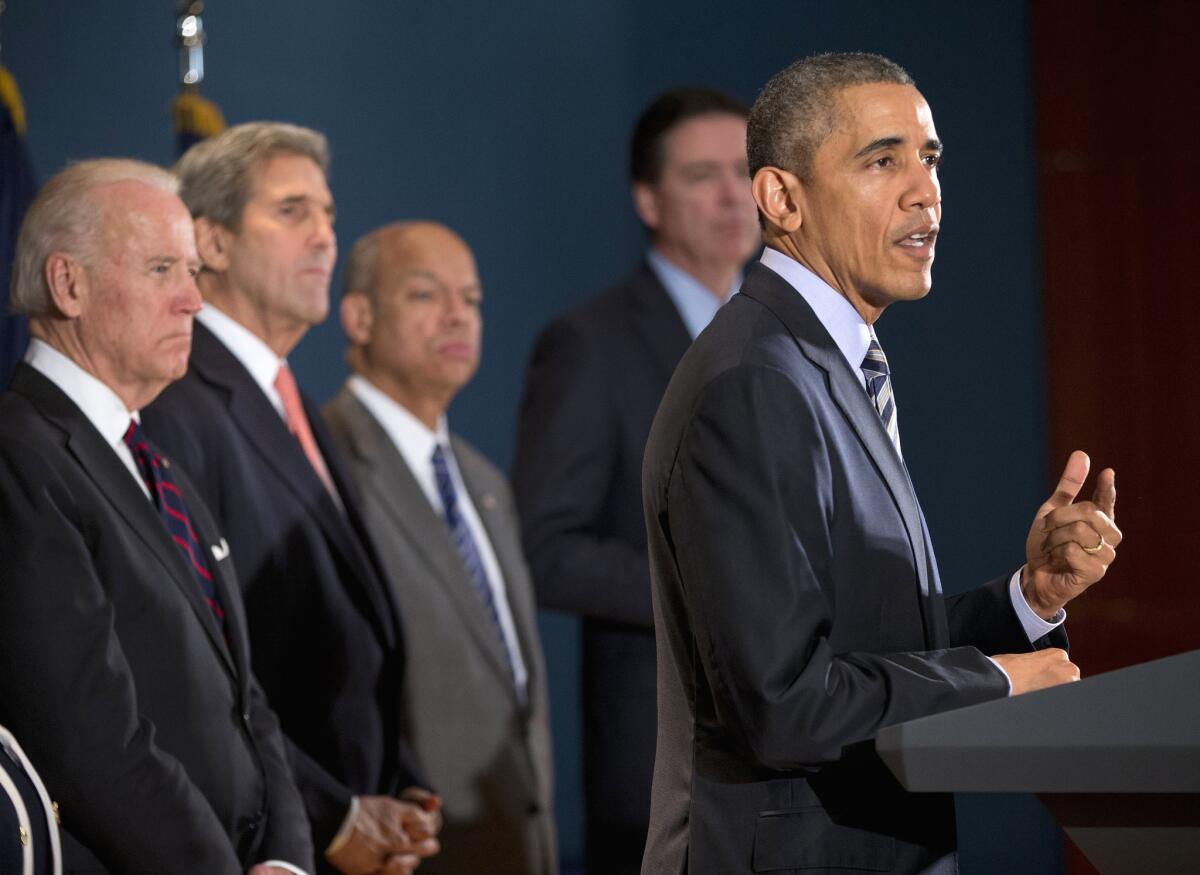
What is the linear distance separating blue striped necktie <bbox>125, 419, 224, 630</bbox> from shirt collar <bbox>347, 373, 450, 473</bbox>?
1.12 m

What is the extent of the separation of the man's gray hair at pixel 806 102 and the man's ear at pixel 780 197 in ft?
0.03

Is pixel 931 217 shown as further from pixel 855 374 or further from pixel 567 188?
pixel 567 188

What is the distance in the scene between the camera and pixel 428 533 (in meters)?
3.28

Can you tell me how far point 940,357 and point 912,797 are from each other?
3.10m

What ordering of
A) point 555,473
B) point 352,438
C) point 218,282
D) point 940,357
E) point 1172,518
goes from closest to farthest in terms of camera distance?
point 218,282 → point 555,473 → point 352,438 → point 1172,518 → point 940,357

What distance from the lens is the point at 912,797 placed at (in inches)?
63.5

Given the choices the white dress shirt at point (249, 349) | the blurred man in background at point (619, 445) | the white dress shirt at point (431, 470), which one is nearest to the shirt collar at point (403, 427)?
the white dress shirt at point (431, 470)


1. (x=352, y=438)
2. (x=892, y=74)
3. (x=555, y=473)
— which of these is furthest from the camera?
(x=352, y=438)

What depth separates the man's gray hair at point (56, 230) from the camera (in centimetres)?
230

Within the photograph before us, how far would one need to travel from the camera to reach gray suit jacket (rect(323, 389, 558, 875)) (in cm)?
316

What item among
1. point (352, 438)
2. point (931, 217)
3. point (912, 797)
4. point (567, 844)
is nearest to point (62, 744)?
point (912, 797)

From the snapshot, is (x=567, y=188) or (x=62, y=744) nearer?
(x=62, y=744)

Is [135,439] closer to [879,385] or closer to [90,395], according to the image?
[90,395]

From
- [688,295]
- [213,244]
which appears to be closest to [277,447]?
[213,244]
